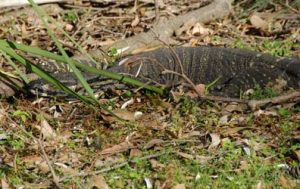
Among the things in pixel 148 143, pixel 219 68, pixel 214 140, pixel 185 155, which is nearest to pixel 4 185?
pixel 148 143

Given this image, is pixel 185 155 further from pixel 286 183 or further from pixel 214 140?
pixel 286 183

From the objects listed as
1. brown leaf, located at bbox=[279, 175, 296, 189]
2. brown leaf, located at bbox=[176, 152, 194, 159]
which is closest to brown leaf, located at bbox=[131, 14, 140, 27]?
brown leaf, located at bbox=[176, 152, 194, 159]

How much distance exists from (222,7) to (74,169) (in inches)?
174

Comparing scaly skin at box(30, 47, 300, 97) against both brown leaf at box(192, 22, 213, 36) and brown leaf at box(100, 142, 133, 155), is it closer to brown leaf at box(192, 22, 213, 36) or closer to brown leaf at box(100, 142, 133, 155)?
brown leaf at box(192, 22, 213, 36)

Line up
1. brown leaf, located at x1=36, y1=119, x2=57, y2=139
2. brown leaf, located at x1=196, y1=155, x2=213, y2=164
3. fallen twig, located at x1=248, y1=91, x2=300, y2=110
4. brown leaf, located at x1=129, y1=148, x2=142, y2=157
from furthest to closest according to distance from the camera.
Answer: fallen twig, located at x1=248, y1=91, x2=300, y2=110 → brown leaf, located at x1=36, y1=119, x2=57, y2=139 → brown leaf, located at x1=129, y1=148, x2=142, y2=157 → brown leaf, located at x1=196, y1=155, x2=213, y2=164

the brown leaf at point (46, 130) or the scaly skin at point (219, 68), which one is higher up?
the brown leaf at point (46, 130)

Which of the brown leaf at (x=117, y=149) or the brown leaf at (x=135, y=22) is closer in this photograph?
the brown leaf at (x=117, y=149)

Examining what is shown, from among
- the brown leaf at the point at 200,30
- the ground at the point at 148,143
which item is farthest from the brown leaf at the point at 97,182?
the brown leaf at the point at 200,30

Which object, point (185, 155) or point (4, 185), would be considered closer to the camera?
point (4, 185)

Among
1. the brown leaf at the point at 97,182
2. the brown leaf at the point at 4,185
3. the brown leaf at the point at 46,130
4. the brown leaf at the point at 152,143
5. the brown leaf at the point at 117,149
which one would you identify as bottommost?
the brown leaf at the point at 46,130

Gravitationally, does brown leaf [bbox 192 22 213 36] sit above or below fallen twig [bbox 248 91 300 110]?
below

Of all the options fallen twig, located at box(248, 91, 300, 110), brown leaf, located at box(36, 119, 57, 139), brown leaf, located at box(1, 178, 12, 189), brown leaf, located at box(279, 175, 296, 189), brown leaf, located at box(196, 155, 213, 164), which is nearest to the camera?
brown leaf, located at box(279, 175, 296, 189)

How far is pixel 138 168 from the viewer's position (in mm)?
4570

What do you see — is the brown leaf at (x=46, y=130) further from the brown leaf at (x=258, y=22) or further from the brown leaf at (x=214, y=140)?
the brown leaf at (x=258, y=22)
